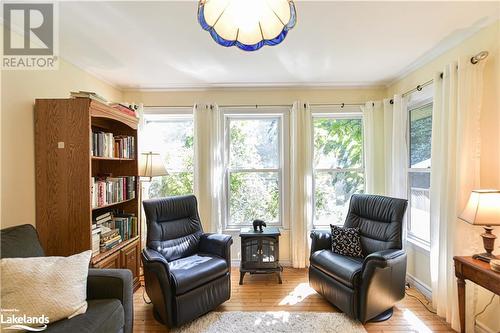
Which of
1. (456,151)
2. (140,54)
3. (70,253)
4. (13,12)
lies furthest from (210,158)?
(456,151)

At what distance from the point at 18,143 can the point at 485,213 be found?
3545 millimetres

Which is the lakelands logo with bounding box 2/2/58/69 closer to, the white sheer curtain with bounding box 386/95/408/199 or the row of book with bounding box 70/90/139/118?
the row of book with bounding box 70/90/139/118

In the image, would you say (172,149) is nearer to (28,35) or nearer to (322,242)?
(28,35)

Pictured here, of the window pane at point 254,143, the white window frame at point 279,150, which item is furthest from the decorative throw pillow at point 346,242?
the window pane at point 254,143

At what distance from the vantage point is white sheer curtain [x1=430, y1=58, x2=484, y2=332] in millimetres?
1947

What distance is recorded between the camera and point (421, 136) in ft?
9.11

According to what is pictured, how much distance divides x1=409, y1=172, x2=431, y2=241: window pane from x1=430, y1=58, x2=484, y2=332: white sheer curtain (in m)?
0.41

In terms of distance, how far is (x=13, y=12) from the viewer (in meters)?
1.74

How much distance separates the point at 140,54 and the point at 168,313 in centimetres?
240

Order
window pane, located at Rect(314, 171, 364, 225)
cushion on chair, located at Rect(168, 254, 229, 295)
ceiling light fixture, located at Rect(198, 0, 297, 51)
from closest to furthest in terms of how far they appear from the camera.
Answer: ceiling light fixture, located at Rect(198, 0, 297, 51)
cushion on chair, located at Rect(168, 254, 229, 295)
window pane, located at Rect(314, 171, 364, 225)

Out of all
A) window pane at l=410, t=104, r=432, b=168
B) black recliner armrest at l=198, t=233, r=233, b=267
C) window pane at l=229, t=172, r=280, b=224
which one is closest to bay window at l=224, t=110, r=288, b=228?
window pane at l=229, t=172, r=280, b=224

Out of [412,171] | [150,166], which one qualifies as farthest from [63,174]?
[412,171]

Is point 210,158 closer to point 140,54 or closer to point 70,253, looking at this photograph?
point 140,54

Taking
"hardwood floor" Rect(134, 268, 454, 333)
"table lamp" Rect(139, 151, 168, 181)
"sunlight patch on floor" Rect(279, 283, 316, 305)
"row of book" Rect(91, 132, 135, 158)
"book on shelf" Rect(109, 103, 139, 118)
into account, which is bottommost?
"hardwood floor" Rect(134, 268, 454, 333)
